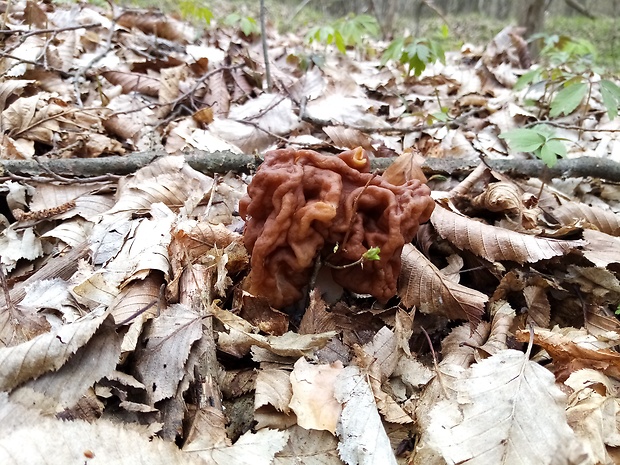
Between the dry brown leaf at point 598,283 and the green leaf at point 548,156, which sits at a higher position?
the green leaf at point 548,156

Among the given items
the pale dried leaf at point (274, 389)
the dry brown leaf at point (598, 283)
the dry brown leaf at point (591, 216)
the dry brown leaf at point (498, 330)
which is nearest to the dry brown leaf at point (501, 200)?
the dry brown leaf at point (591, 216)

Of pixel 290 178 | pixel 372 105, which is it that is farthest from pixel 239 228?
pixel 372 105

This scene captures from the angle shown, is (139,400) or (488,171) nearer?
(139,400)

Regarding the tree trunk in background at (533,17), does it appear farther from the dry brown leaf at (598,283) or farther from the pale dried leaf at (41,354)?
the pale dried leaf at (41,354)

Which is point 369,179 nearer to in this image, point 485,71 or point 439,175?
point 439,175

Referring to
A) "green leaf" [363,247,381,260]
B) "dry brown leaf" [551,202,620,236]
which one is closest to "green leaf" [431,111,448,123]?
"dry brown leaf" [551,202,620,236]

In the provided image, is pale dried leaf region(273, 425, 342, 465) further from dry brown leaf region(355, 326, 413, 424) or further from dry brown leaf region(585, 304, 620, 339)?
dry brown leaf region(585, 304, 620, 339)
